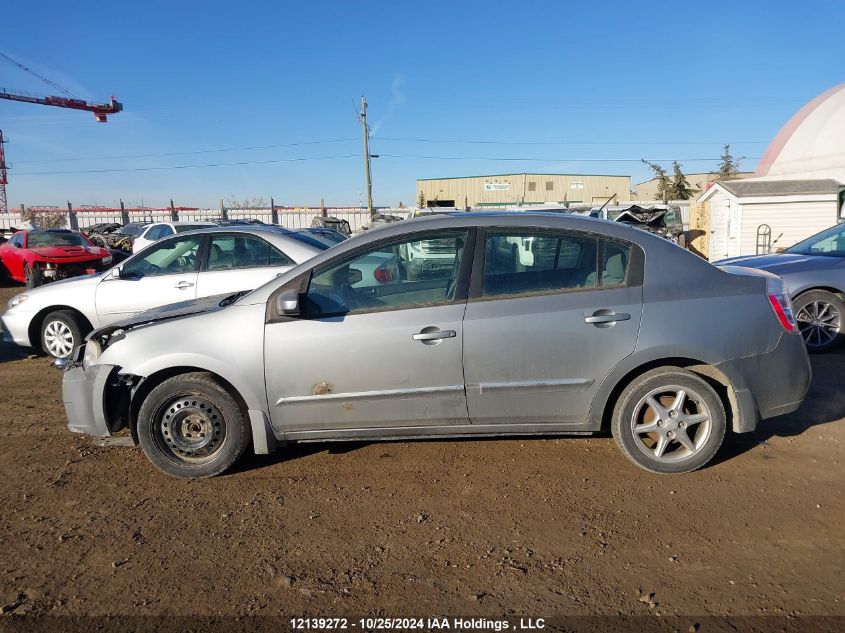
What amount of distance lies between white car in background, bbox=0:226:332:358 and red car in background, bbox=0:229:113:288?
5.36 metres

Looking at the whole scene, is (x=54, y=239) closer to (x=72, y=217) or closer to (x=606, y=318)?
(x=606, y=318)

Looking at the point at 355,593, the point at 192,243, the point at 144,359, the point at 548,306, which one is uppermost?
the point at 192,243

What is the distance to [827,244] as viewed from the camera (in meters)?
7.71

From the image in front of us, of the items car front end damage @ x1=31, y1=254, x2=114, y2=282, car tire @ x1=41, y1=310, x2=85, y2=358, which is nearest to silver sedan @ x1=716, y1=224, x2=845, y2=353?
car tire @ x1=41, y1=310, x2=85, y2=358

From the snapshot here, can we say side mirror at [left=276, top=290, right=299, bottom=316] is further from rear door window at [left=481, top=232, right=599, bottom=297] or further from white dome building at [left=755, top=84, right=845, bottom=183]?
white dome building at [left=755, top=84, right=845, bottom=183]

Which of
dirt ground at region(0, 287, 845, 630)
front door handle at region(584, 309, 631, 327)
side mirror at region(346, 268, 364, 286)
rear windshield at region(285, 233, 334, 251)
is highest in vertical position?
rear windshield at region(285, 233, 334, 251)

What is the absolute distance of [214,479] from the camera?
4066 mm

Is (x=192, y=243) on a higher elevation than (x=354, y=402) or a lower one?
higher

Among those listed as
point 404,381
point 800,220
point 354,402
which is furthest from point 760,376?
point 800,220

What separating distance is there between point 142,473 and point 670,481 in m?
3.49

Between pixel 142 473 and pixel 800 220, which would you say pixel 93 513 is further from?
pixel 800 220

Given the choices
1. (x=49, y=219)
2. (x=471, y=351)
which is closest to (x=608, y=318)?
(x=471, y=351)

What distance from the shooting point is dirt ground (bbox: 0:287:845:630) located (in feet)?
9.12

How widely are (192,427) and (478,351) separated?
1963mm
